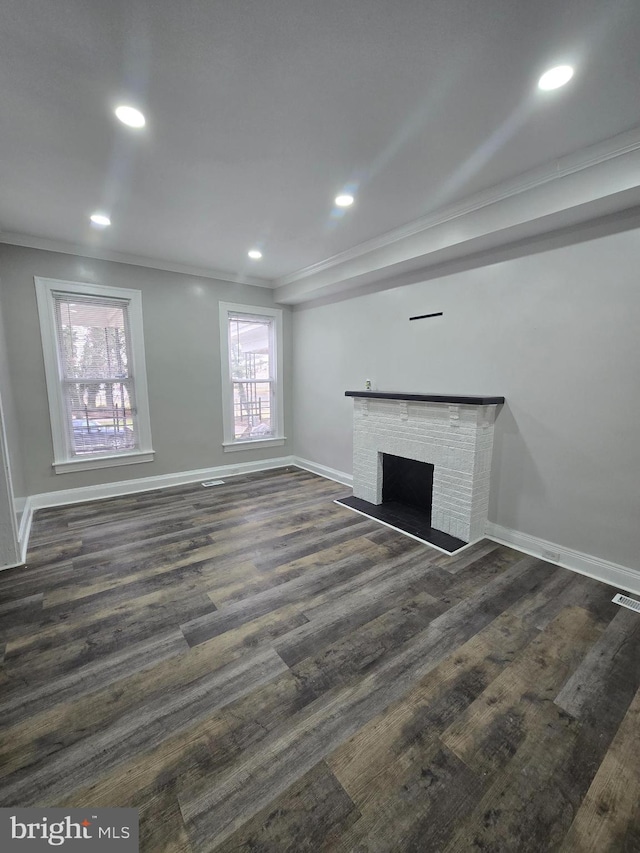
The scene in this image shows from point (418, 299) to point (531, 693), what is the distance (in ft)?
10.6

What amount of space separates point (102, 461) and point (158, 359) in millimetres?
1367

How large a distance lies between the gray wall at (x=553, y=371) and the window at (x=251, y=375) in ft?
6.87

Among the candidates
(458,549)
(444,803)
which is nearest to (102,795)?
(444,803)

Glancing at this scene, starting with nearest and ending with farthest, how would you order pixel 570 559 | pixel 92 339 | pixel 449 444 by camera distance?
pixel 570 559 < pixel 449 444 < pixel 92 339

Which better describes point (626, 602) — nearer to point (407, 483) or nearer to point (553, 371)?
point (553, 371)

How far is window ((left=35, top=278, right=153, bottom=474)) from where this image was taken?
12.2 ft

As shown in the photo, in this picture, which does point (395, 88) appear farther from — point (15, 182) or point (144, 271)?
point (144, 271)

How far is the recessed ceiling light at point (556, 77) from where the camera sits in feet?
5.01

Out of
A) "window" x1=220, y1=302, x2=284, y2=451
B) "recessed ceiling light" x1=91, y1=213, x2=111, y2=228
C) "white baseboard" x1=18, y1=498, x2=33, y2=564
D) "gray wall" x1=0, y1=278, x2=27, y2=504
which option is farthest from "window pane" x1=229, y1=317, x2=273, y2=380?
"white baseboard" x1=18, y1=498, x2=33, y2=564

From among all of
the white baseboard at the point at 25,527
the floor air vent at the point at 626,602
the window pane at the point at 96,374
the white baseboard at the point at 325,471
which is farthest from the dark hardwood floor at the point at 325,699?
the white baseboard at the point at 325,471

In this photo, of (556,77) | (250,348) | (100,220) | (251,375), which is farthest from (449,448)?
(100,220)

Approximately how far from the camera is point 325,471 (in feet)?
16.5

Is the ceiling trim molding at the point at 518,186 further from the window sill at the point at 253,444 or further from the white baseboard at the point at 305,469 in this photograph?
the window sill at the point at 253,444

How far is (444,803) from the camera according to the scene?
1.19 meters
